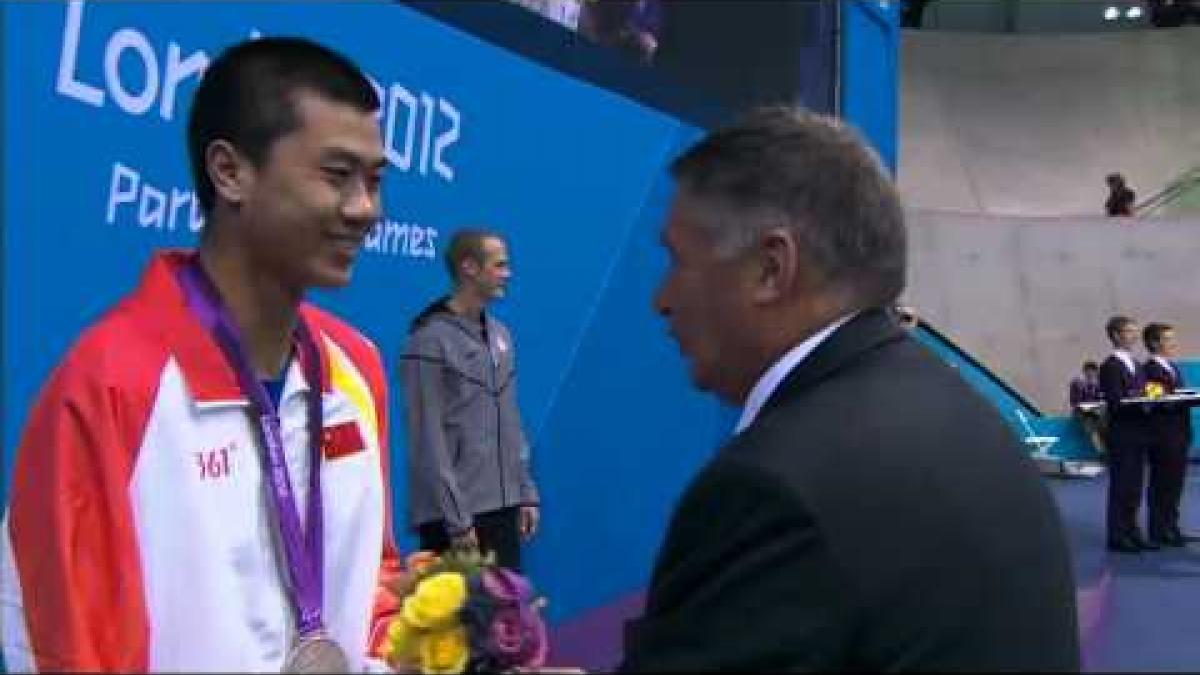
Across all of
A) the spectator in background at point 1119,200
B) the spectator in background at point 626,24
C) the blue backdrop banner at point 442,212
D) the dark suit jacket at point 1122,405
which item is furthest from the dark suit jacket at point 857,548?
the spectator in background at point 1119,200

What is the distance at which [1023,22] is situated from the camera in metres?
20.8

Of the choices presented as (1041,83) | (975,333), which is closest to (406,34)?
(975,333)

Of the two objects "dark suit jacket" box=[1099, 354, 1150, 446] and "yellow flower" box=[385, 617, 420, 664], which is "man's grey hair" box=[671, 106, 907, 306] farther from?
"dark suit jacket" box=[1099, 354, 1150, 446]

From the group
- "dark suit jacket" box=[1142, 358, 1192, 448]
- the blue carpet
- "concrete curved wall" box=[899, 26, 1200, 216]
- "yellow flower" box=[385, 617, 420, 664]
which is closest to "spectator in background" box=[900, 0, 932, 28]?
"concrete curved wall" box=[899, 26, 1200, 216]

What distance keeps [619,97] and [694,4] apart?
3.45ft

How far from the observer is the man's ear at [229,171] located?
136 centimetres

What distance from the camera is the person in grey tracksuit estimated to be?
139 inches

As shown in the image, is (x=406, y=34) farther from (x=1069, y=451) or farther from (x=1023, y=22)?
(x=1023, y=22)

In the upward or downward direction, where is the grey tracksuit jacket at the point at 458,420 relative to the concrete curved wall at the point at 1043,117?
downward

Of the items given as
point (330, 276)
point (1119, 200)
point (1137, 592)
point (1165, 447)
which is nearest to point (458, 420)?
point (330, 276)

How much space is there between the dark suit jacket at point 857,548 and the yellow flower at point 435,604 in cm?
22

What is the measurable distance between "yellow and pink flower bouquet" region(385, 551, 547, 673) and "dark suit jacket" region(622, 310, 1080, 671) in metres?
0.20

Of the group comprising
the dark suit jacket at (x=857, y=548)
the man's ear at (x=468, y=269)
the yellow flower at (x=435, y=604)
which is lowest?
the yellow flower at (x=435, y=604)

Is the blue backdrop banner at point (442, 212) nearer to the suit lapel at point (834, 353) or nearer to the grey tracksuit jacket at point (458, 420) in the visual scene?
the grey tracksuit jacket at point (458, 420)
